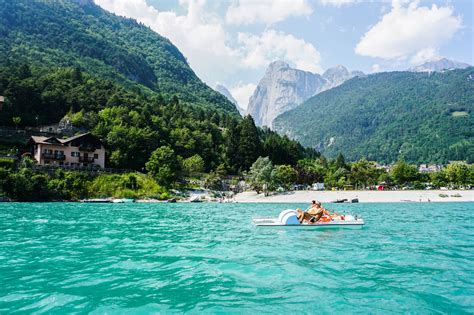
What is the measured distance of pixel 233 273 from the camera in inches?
510

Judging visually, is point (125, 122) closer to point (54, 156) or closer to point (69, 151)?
point (69, 151)

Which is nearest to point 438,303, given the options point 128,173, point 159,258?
point 159,258

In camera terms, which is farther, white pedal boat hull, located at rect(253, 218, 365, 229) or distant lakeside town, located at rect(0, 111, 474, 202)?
distant lakeside town, located at rect(0, 111, 474, 202)

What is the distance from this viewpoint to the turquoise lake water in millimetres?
9508

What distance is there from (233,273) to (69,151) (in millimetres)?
75594

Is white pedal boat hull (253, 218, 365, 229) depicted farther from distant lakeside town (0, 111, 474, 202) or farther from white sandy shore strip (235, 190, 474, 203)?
white sandy shore strip (235, 190, 474, 203)

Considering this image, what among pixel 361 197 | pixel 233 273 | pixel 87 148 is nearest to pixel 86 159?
pixel 87 148

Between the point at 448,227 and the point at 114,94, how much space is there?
10685 cm

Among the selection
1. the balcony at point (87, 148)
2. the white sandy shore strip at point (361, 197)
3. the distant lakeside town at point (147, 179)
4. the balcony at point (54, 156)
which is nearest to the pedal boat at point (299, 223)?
the distant lakeside town at point (147, 179)

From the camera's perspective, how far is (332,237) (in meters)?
22.6

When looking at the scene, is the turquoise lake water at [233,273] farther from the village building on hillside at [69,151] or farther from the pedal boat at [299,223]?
the village building on hillside at [69,151]

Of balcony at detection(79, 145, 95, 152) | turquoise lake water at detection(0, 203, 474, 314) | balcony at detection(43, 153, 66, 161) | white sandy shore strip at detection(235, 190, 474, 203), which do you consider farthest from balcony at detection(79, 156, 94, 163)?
turquoise lake water at detection(0, 203, 474, 314)

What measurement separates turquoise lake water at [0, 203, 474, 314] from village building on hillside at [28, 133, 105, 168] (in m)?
58.0

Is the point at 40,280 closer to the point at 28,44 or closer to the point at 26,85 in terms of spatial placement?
the point at 26,85
